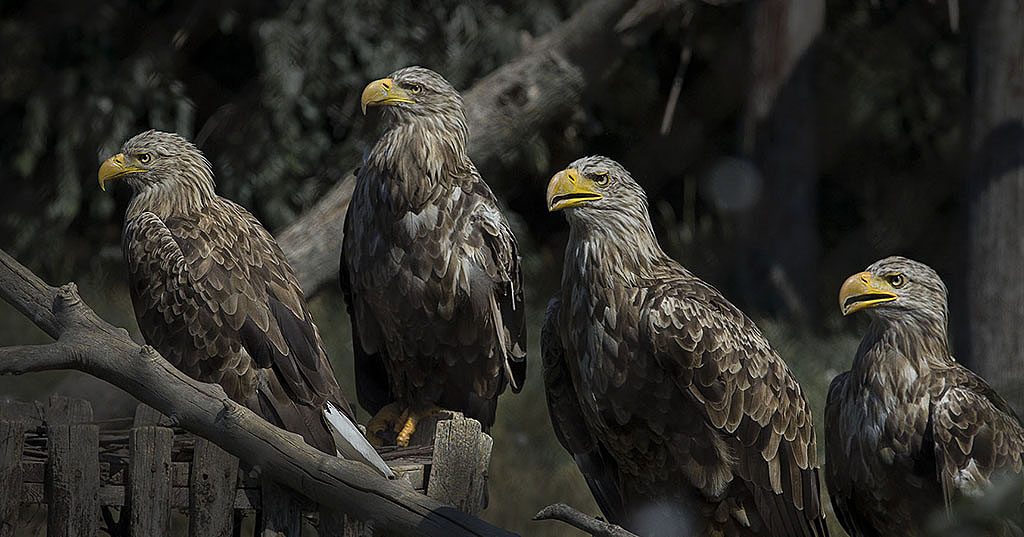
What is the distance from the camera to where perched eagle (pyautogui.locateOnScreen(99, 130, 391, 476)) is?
3.84m

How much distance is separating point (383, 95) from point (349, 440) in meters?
1.06

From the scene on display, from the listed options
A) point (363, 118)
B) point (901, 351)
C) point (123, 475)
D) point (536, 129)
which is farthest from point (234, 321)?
point (363, 118)

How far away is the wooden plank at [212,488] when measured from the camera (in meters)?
2.99

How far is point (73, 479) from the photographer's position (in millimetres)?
2941

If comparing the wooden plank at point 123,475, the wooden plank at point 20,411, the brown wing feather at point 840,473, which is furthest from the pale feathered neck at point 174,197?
the brown wing feather at point 840,473

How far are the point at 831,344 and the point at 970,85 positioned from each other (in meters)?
1.94

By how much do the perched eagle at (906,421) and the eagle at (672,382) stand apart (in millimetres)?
185

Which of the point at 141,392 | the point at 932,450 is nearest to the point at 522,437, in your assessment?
the point at 932,450

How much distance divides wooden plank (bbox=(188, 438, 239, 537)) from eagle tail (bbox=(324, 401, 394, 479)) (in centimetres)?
33

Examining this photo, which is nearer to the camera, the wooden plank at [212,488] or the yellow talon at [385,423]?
the wooden plank at [212,488]

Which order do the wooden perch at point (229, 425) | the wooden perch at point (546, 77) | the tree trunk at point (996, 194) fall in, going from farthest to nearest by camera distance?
the wooden perch at point (546, 77), the tree trunk at point (996, 194), the wooden perch at point (229, 425)

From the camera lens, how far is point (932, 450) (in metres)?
3.81

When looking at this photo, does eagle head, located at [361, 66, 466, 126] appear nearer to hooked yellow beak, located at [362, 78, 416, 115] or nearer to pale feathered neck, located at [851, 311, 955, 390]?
hooked yellow beak, located at [362, 78, 416, 115]

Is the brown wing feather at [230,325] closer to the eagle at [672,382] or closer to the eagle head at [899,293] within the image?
the eagle at [672,382]
